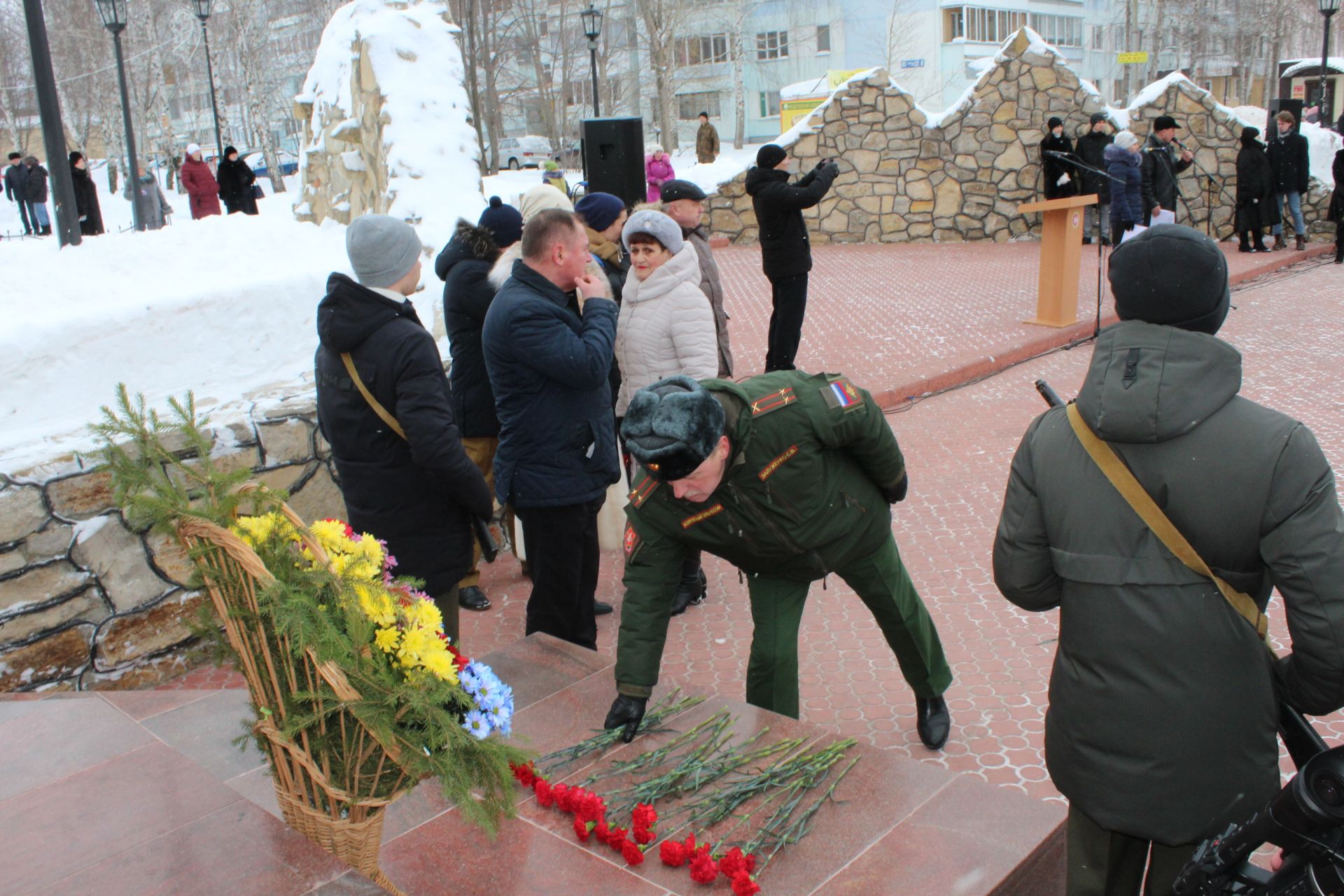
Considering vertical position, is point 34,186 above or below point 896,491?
above

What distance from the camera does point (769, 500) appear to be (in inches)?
116

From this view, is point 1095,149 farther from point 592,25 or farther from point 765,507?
point 765,507

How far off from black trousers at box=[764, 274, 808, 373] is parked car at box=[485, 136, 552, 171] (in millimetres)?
27561

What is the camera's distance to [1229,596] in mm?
2066

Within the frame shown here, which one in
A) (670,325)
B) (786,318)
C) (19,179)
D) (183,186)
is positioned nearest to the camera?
(670,325)

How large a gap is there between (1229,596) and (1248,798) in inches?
16.2

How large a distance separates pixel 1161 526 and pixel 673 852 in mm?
1274

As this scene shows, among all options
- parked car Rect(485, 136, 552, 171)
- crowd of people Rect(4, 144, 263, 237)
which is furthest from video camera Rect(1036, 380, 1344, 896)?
parked car Rect(485, 136, 552, 171)

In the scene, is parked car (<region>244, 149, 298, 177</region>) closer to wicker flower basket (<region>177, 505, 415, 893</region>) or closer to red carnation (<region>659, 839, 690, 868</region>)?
wicker flower basket (<region>177, 505, 415, 893</region>)

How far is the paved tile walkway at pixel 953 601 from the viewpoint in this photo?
386 cm

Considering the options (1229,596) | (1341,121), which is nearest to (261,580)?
(1229,596)

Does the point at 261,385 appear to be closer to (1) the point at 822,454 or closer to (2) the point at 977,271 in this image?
(1) the point at 822,454

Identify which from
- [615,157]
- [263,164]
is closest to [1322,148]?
[615,157]

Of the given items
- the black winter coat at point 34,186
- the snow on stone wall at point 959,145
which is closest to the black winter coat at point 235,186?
the black winter coat at point 34,186
